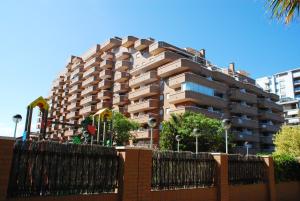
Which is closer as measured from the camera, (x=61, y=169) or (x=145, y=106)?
(x=61, y=169)

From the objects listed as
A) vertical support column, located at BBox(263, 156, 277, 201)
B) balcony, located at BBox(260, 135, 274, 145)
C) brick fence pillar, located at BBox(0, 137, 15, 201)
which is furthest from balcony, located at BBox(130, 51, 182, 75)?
brick fence pillar, located at BBox(0, 137, 15, 201)

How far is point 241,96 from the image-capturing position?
59.3 m

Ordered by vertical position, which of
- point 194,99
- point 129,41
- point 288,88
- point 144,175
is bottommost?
point 144,175

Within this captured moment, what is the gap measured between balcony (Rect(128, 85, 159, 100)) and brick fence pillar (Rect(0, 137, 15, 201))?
151ft

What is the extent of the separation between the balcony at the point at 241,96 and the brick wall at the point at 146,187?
147 feet

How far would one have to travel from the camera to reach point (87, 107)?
70.2 meters

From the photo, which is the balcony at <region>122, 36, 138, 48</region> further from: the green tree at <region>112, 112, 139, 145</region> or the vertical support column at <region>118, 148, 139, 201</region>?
the vertical support column at <region>118, 148, 139, 201</region>

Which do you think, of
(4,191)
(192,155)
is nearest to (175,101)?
(192,155)

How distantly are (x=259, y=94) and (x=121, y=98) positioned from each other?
31.1 m

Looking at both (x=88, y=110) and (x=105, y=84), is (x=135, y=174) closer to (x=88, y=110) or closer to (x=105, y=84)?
(x=105, y=84)

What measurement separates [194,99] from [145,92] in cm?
1030

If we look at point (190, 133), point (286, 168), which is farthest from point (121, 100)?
point (286, 168)

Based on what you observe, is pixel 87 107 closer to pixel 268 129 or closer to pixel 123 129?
pixel 123 129

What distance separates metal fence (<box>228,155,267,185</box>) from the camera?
41.1ft
